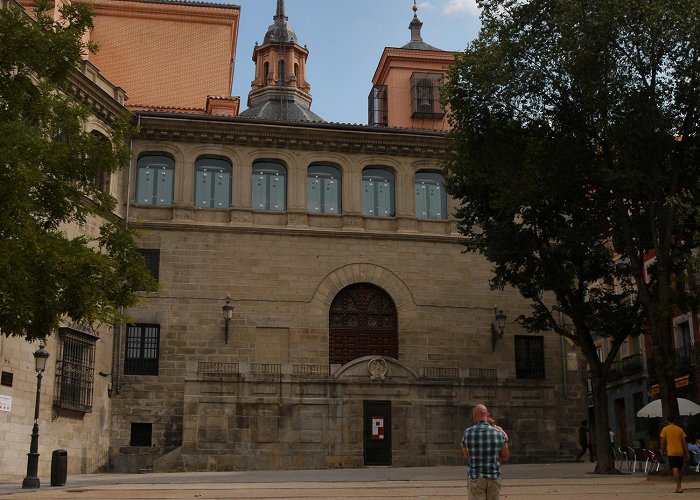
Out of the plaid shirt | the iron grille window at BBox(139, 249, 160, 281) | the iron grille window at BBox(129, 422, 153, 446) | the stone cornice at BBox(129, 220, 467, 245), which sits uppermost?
the stone cornice at BBox(129, 220, 467, 245)

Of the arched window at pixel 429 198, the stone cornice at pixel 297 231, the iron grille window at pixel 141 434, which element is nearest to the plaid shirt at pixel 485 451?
the stone cornice at pixel 297 231

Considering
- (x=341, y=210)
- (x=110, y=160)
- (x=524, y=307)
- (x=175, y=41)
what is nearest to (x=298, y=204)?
(x=341, y=210)

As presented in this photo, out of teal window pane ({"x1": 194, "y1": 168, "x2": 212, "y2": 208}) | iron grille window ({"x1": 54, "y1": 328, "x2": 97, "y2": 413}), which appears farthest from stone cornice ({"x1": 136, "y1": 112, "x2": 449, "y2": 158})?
iron grille window ({"x1": 54, "y1": 328, "x2": 97, "y2": 413})

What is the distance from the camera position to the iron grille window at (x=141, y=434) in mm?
30141

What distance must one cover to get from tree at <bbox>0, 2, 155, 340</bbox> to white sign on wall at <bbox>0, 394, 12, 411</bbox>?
902cm

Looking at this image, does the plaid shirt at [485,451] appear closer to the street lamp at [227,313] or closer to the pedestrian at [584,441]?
the street lamp at [227,313]

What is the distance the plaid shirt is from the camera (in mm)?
10109

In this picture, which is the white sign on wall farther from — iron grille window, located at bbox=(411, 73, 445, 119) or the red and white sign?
iron grille window, located at bbox=(411, 73, 445, 119)

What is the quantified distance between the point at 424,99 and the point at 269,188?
14.3 m

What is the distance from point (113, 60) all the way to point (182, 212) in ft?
39.2

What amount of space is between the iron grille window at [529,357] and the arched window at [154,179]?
1367 centimetres

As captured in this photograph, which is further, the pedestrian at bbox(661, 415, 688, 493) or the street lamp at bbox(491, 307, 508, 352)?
the street lamp at bbox(491, 307, 508, 352)

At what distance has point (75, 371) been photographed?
28.3 metres

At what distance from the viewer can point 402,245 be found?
33.5 m
